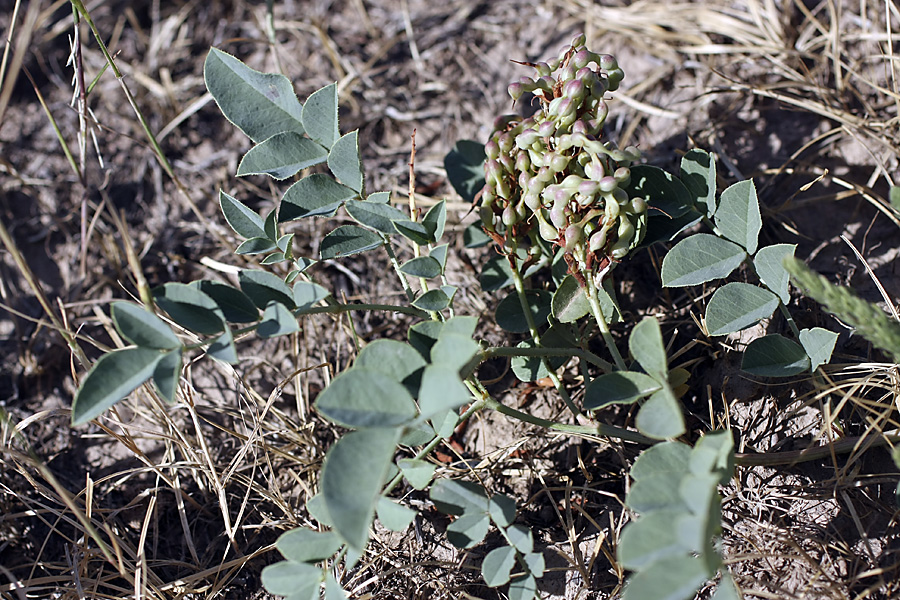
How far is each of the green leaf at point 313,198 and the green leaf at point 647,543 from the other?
30.7 inches

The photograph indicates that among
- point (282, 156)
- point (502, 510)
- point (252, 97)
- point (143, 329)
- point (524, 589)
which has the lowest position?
point (524, 589)

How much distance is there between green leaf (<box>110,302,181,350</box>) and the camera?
39.8 inches

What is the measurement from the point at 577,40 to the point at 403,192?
861 millimetres

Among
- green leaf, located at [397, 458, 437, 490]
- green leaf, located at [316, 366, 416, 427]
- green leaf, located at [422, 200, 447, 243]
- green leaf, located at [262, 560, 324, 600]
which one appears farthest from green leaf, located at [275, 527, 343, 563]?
green leaf, located at [422, 200, 447, 243]

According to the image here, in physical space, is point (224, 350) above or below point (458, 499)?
above

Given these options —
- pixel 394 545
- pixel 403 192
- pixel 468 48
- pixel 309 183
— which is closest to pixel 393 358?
pixel 309 183

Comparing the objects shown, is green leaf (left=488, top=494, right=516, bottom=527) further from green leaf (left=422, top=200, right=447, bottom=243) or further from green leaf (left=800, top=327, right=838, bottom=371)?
green leaf (left=800, top=327, right=838, bottom=371)

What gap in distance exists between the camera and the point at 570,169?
120cm

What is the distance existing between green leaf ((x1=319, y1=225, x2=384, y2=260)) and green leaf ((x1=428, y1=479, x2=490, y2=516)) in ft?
1.52

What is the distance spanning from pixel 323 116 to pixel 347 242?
246 millimetres

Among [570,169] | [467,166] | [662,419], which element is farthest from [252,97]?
[662,419]

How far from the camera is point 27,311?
1.95 meters

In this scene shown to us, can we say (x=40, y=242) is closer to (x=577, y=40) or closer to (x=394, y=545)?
(x=394, y=545)

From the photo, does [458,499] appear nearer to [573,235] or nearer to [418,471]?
[418,471]
